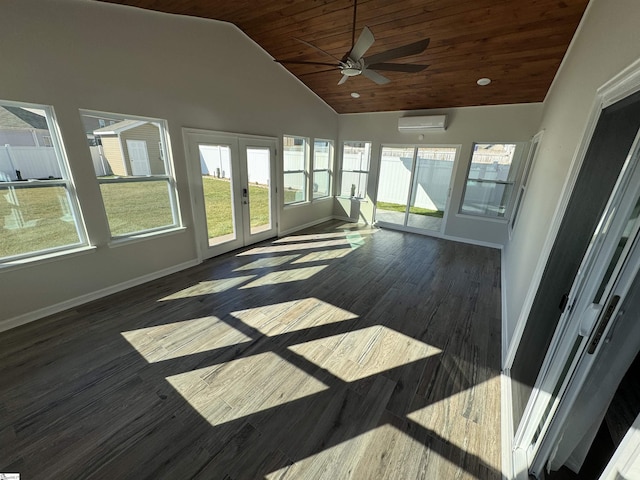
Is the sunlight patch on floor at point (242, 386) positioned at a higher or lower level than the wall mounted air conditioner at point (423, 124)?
lower

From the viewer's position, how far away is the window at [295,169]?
5.31 metres

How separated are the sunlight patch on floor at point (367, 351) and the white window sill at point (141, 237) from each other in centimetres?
247

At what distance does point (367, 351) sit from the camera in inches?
94.4

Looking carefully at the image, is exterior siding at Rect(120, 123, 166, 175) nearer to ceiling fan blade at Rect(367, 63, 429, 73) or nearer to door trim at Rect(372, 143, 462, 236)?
ceiling fan blade at Rect(367, 63, 429, 73)

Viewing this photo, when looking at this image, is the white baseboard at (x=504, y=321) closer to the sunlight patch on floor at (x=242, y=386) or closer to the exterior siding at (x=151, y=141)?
the sunlight patch on floor at (x=242, y=386)

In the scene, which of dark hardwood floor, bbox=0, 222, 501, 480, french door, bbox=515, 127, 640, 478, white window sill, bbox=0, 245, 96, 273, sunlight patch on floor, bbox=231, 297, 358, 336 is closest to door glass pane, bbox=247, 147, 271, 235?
dark hardwood floor, bbox=0, 222, 501, 480

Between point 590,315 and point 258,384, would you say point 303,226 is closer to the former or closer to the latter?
point 258,384

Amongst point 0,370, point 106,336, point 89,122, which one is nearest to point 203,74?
point 89,122

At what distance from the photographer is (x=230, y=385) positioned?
2.01 m

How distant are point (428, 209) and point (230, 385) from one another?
5.32m

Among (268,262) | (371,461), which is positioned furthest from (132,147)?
(371,461)

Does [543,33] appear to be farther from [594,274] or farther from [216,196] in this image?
[216,196]

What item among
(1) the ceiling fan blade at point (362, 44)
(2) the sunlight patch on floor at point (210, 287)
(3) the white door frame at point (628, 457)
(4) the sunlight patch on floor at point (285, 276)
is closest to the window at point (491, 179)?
(4) the sunlight patch on floor at point (285, 276)

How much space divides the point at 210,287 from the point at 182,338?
1001mm
